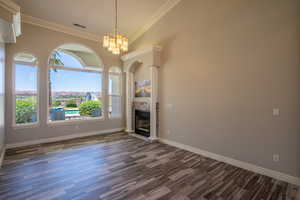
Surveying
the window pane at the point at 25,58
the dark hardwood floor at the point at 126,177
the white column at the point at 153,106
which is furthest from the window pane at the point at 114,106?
the window pane at the point at 25,58

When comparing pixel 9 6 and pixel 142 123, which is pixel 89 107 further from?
pixel 9 6

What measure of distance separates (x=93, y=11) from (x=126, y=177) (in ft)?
15.3

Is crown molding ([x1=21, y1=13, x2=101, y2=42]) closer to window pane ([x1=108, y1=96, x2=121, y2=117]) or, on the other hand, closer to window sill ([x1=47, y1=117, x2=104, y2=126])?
window pane ([x1=108, y1=96, x2=121, y2=117])

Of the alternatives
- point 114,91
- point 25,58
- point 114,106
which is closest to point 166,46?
point 114,91

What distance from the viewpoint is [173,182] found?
8.46 feet

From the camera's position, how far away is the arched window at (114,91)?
243 inches

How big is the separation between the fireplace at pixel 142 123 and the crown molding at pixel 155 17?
313 cm

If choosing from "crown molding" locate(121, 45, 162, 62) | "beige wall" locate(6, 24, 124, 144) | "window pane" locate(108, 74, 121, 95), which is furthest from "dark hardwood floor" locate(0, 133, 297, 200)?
"crown molding" locate(121, 45, 162, 62)

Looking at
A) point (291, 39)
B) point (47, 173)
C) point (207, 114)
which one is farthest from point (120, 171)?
point (291, 39)

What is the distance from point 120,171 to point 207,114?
2.51 m

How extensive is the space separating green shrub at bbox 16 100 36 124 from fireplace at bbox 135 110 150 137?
344 centimetres

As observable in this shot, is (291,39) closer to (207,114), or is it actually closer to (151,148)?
(207,114)

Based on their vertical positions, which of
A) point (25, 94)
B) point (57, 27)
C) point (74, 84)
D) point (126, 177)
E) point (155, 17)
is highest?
point (155, 17)

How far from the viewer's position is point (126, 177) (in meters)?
2.73
